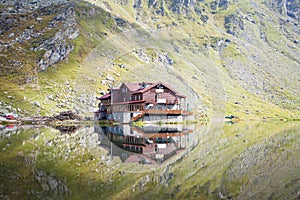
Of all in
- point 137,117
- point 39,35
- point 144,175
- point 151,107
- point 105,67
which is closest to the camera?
point 144,175

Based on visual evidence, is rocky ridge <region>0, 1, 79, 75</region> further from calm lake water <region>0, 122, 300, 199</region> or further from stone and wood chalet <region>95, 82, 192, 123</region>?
calm lake water <region>0, 122, 300, 199</region>

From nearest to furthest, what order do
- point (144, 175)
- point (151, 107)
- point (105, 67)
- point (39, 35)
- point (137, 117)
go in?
point (144, 175), point (137, 117), point (151, 107), point (105, 67), point (39, 35)

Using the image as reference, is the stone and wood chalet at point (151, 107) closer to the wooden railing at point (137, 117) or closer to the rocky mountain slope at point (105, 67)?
the wooden railing at point (137, 117)

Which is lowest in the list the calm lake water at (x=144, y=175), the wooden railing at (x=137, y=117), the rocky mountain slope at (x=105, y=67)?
the calm lake water at (x=144, y=175)

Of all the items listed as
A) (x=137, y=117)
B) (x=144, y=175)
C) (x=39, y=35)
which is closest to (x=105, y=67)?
(x=137, y=117)

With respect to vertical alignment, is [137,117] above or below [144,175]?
above

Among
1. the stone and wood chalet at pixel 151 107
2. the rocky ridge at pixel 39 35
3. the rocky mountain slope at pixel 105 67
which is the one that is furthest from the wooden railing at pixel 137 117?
the rocky ridge at pixel 39 35

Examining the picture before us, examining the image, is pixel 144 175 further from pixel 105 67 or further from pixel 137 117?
pixel 105 67

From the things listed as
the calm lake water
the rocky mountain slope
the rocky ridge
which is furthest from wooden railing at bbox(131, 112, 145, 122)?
the rocky ridge

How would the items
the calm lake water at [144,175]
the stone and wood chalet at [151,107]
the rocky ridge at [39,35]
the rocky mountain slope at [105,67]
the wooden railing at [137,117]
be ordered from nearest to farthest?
1. the calm lake water at [144,175]
2. the rocky mountain slope at [105,67]
3. the stone and wood chalet at [151,107]
4. the wooden railing at [137,117]
5. the rocky ridge at [39,35]

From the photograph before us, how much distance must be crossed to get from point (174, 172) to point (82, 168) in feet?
13.3

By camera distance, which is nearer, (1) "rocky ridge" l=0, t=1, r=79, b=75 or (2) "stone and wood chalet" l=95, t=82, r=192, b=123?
(2) "stone and wood chalet" l=95, t=82, r=192, b=123

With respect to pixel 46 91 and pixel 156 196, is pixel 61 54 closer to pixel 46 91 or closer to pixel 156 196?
pixel 46 91

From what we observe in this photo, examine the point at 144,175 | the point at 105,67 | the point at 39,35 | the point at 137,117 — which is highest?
the point at 39,35
